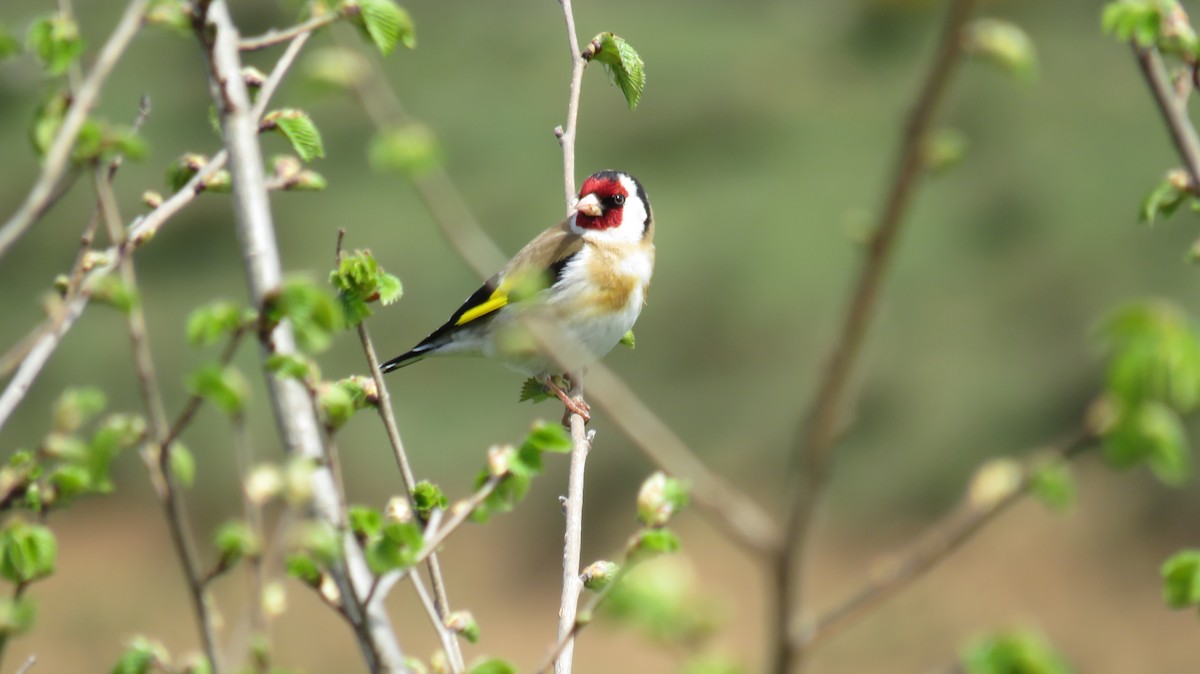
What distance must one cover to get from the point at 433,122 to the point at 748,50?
13.3ft

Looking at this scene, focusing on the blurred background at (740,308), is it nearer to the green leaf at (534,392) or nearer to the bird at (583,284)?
the bird at (583,284)

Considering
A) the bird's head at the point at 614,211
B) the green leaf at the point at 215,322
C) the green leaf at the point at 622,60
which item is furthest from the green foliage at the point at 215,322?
the bird's head at the point at 614,211

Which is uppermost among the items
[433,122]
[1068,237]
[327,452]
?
[433,122]

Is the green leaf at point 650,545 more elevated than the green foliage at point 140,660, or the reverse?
the green foliage at point 140,660

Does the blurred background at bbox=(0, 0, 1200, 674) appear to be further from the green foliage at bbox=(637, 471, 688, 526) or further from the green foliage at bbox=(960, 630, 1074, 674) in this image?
the green foliage at bbox=(960, 630, 1074, 674)

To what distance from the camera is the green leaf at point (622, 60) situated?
2.43m

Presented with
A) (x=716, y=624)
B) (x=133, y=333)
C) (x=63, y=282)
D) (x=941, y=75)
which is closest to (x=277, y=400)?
(x=133, y=333)

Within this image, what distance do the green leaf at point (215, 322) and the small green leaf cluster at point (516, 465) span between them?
0.34m

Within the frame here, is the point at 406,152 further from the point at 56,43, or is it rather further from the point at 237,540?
the point at 56,43

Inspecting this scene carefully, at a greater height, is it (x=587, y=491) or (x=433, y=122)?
(x=433, y=122)

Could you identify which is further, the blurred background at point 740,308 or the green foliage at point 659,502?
the blurred background at point 740,308

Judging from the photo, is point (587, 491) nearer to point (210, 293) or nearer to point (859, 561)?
point (859, 561)

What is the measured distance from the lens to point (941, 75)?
901mm

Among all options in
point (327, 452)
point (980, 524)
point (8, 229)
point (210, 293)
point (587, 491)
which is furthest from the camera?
point (210, 293)
